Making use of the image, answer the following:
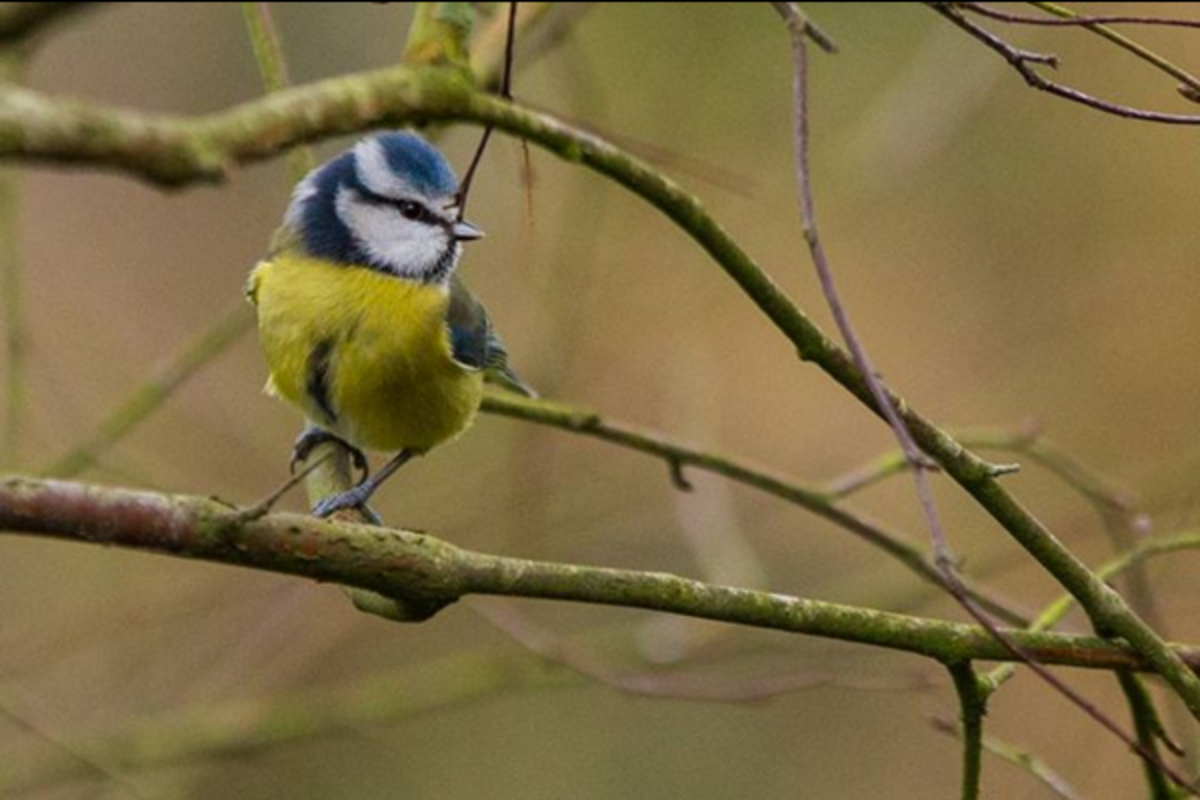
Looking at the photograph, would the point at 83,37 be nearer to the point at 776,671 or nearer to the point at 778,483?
the point at 776,671

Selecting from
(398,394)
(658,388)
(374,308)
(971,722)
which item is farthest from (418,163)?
(658,388)

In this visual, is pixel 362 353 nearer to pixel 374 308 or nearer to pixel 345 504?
pixel 374 308

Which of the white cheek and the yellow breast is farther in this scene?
the white cheek

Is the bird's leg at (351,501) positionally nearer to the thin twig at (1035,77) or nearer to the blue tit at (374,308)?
the blue tit at (374,308)

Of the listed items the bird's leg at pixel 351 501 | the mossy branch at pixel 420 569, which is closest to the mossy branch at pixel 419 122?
the mossy branch at pixel 420 569

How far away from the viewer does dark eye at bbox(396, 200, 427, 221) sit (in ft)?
8.79

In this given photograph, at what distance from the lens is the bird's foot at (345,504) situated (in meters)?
2.28

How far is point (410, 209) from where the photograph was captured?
2684 millimetres

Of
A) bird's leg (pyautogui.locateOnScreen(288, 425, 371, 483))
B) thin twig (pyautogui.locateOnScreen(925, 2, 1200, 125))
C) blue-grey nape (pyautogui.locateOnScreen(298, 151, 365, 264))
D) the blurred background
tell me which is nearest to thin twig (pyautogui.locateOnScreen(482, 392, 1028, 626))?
bird's leg (pyautogui.locateOnScreen(288, 425, 371, 483))

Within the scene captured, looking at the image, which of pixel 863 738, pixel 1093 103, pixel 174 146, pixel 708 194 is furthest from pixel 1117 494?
pixel 708 194

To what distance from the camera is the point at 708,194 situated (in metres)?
6.31

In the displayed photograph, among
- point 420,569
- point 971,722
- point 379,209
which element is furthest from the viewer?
point 379,209

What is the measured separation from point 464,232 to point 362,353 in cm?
25

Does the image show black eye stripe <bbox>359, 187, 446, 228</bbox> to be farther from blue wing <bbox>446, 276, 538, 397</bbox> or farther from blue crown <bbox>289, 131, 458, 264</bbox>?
blue wing <bbox>446, 276, 538, 397</bbox>
